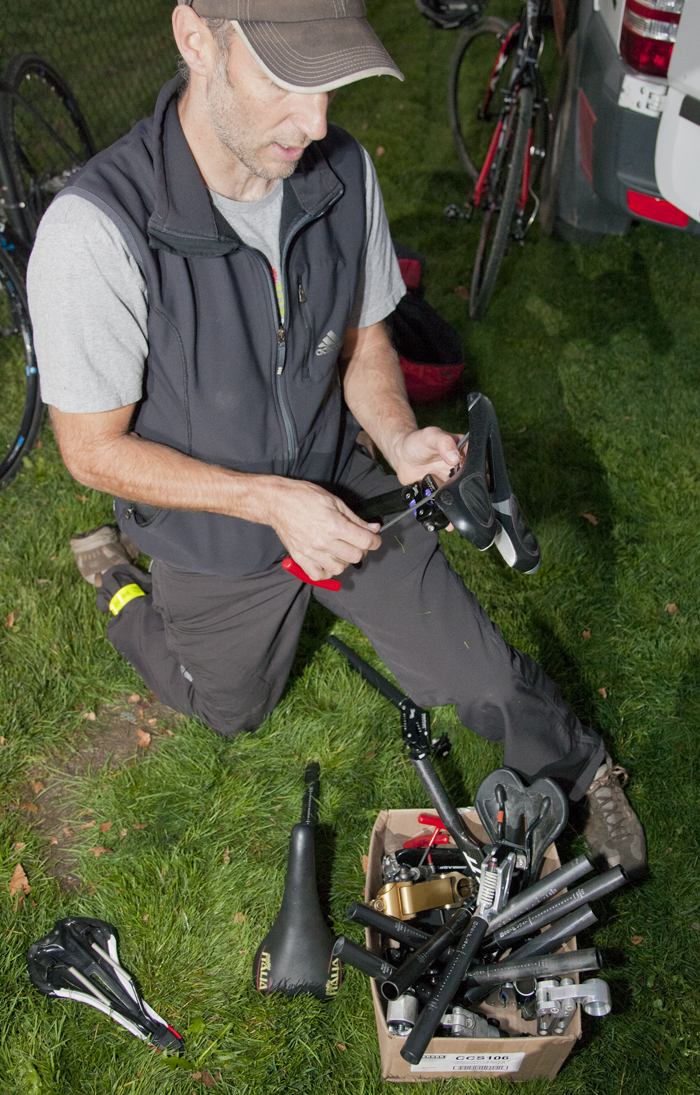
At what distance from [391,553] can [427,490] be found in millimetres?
486

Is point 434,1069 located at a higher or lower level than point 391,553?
lower

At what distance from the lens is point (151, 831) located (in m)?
2.99

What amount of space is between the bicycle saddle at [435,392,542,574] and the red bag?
6.50ft

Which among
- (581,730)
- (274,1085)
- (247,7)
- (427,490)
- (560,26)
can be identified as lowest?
(274,1085)

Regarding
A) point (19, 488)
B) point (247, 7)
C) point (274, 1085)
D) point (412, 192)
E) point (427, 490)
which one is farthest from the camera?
point (412, 192)

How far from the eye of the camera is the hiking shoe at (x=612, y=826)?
2.83m

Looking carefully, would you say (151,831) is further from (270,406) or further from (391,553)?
(270,406)

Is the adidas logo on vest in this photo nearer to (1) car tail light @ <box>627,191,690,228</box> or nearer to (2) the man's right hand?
(2) the man's right hand

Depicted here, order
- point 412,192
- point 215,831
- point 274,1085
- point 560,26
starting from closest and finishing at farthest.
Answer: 1. point 274,1085
2. point 215,831
3. point 560,26
4. point 412,192

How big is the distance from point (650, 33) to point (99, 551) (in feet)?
10.6

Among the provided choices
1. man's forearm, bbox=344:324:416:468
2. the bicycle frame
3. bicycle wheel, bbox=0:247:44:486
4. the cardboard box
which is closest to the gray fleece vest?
man's forearm, bbox=344:324:416:468

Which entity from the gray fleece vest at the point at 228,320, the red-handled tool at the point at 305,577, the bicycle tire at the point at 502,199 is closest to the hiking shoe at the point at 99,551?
the gray fleece vest at the point at 228,320

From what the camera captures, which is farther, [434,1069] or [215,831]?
[215,831]

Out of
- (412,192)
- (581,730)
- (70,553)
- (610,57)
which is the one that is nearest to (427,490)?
(581,730)
